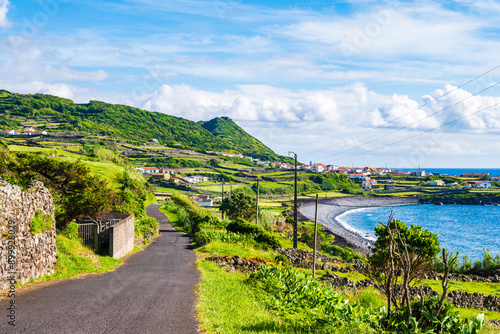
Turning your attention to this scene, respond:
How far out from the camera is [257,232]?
37.4 m

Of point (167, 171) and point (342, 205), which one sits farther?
point (342, 205)

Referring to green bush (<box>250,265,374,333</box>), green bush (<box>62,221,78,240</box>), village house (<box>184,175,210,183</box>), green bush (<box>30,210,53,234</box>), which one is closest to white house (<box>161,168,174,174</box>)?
village house (<box>184,175,210,183</box>)

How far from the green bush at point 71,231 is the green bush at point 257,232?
59.6 feet

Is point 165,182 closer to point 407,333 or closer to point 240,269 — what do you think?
point 240,269

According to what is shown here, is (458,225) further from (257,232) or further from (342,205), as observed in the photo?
(257,232)

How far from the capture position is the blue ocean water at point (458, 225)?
77.6 metres

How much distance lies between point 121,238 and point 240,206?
32.3 meters

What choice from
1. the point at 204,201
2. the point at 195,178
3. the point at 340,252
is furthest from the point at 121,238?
the point at 195,178

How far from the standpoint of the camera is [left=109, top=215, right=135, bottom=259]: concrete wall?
72.6 feet

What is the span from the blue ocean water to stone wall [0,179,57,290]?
68.9m

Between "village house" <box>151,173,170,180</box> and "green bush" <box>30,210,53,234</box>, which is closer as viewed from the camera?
"green bush" <box>30,210,53,234</box>

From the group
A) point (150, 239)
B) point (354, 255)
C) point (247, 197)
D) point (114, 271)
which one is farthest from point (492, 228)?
point (114, 271)

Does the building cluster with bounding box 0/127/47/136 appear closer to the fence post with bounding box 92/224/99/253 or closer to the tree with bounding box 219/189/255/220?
the tree with bounding box 219/189/255/220

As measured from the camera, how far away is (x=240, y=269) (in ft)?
73.7
